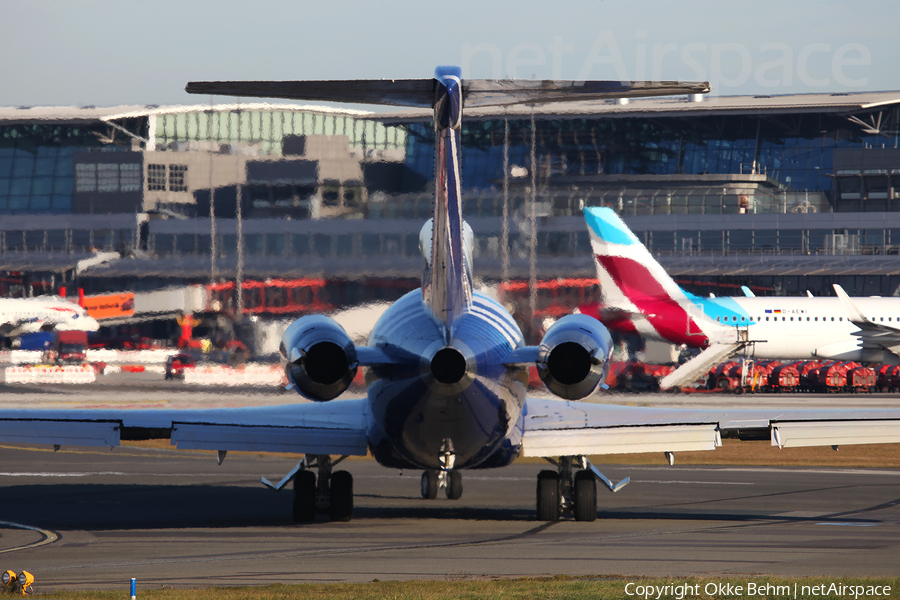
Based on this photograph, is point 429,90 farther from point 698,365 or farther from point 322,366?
point 698,365

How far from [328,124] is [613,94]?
61.9m

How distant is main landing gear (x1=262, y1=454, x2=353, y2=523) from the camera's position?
20.6 meters

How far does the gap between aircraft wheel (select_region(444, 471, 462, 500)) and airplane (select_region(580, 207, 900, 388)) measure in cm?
2918

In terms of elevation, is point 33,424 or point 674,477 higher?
point 33,424

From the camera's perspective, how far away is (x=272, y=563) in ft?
51.6

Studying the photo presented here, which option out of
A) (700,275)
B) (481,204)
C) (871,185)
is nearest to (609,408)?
(481,204)

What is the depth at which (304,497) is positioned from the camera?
813 inches

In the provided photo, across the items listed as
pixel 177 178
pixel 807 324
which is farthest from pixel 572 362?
pixel 177 178

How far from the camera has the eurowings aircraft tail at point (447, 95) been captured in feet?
47.8

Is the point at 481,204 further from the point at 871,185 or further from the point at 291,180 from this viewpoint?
the point at 871,185

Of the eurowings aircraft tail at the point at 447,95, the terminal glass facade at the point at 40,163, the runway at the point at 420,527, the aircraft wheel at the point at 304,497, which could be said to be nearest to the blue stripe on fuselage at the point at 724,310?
the runway at the point at 420,527
